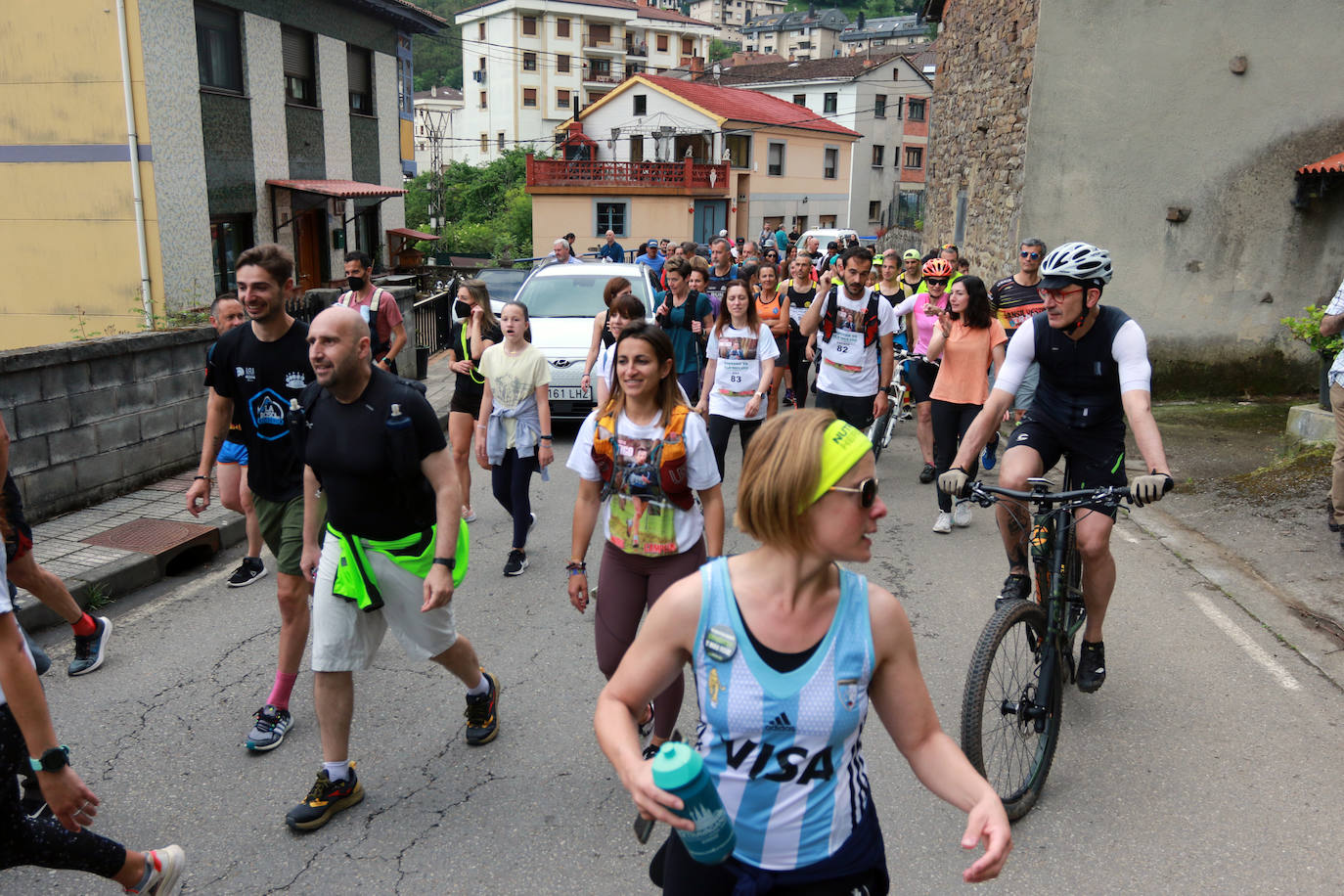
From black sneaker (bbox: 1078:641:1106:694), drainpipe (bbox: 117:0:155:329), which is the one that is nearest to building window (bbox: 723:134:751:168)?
drainpipe (bbox: 117:0:155:329)

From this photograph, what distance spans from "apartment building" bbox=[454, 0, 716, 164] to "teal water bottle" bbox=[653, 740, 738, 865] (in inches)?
3026

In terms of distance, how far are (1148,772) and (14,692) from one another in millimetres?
3962

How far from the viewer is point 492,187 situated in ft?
188

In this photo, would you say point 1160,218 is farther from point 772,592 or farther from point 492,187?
point 492,187

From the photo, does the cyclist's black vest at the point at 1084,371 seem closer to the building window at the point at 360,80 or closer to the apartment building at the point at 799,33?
the building window at the point at 360,80

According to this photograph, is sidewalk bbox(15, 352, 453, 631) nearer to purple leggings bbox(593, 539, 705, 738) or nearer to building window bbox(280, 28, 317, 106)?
purple leggings bbox(593, 539, 705, 738)

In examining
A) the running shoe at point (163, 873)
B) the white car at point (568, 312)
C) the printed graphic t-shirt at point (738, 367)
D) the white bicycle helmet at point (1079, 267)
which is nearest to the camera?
the running shoe at point (163, 873)

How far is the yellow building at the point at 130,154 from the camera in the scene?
15656 millimetres

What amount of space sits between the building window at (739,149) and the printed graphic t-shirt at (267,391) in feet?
153

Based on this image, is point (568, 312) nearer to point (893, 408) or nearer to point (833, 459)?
point (893, 408)

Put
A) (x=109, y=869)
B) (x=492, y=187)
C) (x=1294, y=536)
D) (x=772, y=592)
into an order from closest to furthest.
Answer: (x=772, y=592) → (x=109, y=869) → (x=1294, y=536) → (x=492, y=187)

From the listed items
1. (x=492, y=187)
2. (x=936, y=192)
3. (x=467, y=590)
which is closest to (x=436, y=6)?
(x=492, y=187)

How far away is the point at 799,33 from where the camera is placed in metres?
106

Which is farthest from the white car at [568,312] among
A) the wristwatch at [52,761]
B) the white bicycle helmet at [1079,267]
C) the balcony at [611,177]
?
the balcony at [611,177]
